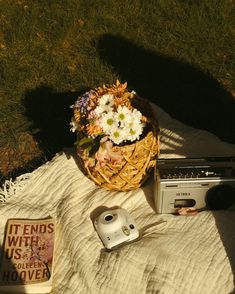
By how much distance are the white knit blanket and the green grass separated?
0.26m

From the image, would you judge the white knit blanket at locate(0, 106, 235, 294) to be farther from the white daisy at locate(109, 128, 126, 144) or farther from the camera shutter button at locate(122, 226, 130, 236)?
the white daisy at locate(109, 128, 126, 144)

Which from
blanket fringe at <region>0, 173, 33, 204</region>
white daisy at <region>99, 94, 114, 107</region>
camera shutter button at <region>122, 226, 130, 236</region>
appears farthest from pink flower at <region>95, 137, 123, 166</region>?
blanket fringe at <region>0, 173, 33, 204</region>

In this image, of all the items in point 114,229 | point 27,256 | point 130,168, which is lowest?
point 27,256

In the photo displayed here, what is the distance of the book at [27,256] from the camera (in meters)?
1.41

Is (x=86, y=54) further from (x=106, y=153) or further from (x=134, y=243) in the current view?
(x=134, y=243)

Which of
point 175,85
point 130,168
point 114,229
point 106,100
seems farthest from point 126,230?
point 175,85

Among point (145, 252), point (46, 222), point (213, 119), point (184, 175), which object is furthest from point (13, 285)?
point (213, 119)

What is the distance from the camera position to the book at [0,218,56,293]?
55.3 inches

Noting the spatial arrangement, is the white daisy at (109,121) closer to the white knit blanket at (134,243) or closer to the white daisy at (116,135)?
the white daisy at (116,135)

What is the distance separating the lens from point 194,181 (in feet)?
4.58

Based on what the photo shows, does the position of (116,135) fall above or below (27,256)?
above

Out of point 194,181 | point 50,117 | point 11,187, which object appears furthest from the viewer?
point 50,117

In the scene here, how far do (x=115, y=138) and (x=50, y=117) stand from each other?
29.5 inches

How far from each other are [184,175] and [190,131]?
0.47m
